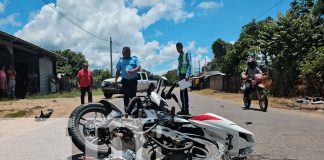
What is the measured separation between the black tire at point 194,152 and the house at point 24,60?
16.3 m

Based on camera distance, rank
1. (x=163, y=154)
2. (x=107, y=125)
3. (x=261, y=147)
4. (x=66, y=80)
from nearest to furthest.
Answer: (x=163, y=154) < (x=107, y=125) < (x=261, y=147) < (x=66, y=80)

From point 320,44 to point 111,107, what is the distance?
21625 mm

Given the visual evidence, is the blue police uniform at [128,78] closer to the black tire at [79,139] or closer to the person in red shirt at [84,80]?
the black tire at [79,139]

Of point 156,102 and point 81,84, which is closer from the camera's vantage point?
point 156,102

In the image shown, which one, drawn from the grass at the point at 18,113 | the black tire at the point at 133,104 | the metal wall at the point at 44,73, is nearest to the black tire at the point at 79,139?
the black tire at the point at 133,104

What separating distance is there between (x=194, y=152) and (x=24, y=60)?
25148mm

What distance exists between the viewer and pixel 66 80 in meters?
39.5

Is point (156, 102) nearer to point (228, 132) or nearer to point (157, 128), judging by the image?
point (157, 128)

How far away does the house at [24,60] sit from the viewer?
23078mm

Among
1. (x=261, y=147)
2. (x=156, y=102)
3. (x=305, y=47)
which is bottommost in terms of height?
(x=261, y=147)

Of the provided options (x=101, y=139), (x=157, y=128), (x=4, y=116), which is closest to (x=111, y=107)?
(x=101, y=139)

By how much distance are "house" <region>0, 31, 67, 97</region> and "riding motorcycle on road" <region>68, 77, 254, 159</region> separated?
15.7 meters

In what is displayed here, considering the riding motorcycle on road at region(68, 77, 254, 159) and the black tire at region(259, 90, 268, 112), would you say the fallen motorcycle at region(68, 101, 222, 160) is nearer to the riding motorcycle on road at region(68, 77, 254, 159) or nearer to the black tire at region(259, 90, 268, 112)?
the riding motorcycle on road at region(68, 77, 254, 159)

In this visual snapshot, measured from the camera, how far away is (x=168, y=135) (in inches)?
200
